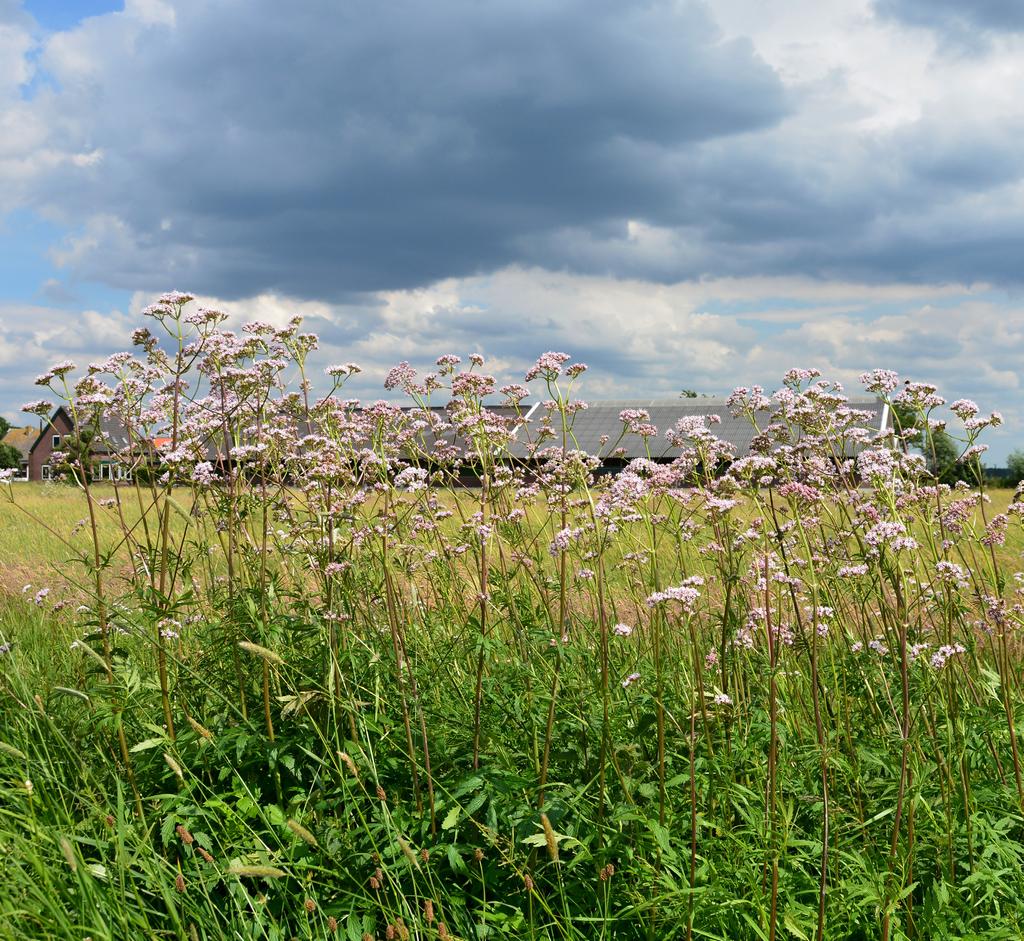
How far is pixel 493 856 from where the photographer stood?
3643 mm

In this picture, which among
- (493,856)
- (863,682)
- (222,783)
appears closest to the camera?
(493,856)

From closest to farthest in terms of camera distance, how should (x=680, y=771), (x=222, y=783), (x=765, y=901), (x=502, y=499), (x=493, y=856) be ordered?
(x=765, y=901), (x=493, y=856), (x=680, y=771), (x=222, y=783), (x=502, y=499)

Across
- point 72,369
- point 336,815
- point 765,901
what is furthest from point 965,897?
point 72,369

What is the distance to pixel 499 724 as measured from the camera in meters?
4.40

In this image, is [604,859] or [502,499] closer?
[604,859]

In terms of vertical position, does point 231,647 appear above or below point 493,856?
above

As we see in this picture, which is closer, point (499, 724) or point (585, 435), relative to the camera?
point (499, 724)

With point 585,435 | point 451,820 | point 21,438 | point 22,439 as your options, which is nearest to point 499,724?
point 451,820

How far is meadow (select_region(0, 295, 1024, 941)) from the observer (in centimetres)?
333

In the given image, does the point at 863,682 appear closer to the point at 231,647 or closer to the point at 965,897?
the point at 965,897

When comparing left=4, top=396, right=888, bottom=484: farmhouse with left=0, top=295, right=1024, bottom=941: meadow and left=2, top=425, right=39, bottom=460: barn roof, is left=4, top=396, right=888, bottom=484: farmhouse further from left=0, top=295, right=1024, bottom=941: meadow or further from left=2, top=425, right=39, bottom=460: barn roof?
left=2, top=425, right=39, bottom=460: barn roof

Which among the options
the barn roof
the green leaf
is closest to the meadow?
the green leaf

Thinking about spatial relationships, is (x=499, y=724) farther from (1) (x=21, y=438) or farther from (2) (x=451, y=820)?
(1) (x=21, y=438)

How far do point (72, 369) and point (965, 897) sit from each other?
5.31 metres
